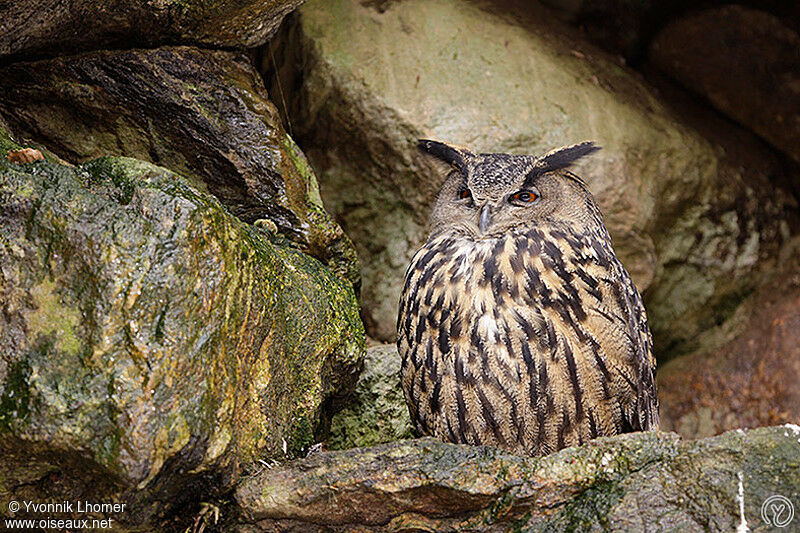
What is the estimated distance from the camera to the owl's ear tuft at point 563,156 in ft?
8.61

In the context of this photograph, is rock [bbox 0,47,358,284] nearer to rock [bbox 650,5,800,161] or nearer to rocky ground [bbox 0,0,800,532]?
rocky ground [bbox 0,0,800,532]

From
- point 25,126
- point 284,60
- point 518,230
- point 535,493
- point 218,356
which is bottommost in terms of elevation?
point 535,493

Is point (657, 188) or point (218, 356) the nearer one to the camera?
point (218, 356)

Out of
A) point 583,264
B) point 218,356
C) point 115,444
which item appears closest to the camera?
point 115,444

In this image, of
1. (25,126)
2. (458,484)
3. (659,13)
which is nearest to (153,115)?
(25,126)

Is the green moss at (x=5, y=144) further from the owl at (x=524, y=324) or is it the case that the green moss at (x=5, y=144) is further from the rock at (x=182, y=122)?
the owl at (x=524, y=324)

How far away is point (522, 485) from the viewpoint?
201 cm

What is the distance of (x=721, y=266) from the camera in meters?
4.44

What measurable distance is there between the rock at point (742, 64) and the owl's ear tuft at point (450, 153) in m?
2.10

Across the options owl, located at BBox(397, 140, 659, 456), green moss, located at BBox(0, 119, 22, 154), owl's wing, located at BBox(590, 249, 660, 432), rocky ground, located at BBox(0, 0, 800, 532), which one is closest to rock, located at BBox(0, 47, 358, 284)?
rocky ground, located at BBox(0, 0, 800, 532)

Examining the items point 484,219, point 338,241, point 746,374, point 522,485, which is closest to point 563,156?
point 484,219

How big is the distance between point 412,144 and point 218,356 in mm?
2052

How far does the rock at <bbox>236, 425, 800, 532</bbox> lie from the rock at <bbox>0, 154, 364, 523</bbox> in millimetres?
211

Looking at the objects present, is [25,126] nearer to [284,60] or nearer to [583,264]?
[284,60]
